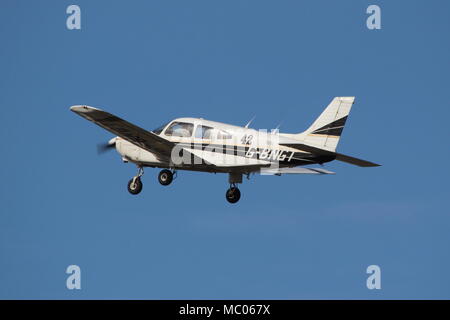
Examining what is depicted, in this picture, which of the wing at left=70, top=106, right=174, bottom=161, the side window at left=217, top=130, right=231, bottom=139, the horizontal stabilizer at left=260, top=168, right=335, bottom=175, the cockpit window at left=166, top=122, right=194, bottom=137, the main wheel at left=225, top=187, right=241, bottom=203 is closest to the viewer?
the wing at left=70, top=106, right=174, bottom=161

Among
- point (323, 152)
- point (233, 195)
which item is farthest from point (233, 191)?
point (323, 152)

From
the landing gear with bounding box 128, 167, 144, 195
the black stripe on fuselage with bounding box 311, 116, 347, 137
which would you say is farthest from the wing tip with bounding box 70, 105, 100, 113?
the black stripe on fuselage with bounding box 311, 116, 347, 137

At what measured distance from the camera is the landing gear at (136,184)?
42.3 meters

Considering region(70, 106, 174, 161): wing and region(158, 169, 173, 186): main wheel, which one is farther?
region(158, 169, 173, 186): main wheel

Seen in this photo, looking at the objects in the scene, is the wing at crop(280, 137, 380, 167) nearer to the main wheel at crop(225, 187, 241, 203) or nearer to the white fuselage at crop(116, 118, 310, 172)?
the white fuselage at crop(116, 118, 310, 172)

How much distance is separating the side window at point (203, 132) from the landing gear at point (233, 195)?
8.58ft

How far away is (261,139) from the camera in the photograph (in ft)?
128

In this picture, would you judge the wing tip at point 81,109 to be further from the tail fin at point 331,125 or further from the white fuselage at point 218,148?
the tail fin at point 331,125

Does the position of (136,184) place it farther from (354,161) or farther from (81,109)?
(354,161)

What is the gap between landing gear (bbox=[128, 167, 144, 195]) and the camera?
4228 cm

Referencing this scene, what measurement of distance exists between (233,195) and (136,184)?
3828 mm

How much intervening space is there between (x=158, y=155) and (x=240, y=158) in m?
3.66
